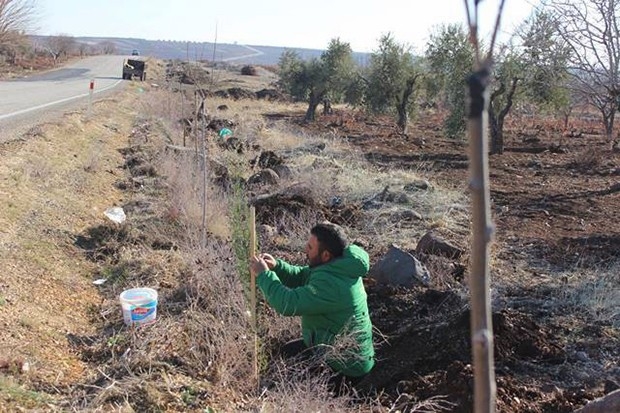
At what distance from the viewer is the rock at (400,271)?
6016 millimetres

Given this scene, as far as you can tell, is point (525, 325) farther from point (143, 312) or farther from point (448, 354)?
point (143, 312)

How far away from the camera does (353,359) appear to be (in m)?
4.08

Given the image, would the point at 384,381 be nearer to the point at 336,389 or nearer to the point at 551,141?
the point at 336,389

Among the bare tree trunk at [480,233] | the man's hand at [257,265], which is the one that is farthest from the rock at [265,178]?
the bare tree trunk at [480,233]

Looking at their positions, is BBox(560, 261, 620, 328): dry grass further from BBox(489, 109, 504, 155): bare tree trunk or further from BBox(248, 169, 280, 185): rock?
BBox(489, 109, 504, 155): bare tree trunk

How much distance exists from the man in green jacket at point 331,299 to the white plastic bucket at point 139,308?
1.21 m

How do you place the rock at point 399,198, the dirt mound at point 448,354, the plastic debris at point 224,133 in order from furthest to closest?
the plastic debris at point 224,133
the rock at point 399,198
the dirt mound at point 448,354

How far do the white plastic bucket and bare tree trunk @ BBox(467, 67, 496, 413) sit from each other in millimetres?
4057

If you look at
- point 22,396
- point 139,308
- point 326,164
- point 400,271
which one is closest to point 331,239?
point 139,308

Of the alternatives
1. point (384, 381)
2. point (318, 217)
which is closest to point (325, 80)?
point (318, 217)

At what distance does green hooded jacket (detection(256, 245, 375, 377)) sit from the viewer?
3.83 meters

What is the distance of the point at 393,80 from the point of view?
2531 cm

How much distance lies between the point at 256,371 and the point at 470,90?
334 cm

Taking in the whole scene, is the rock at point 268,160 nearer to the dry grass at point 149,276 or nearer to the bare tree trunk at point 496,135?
the dry grass at point 149,276
